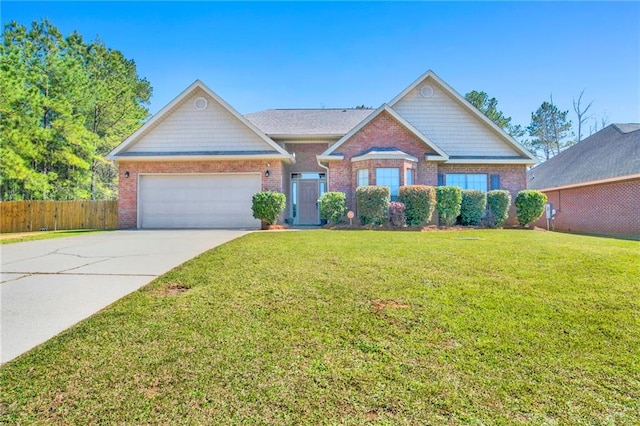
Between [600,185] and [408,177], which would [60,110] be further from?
[600,185]

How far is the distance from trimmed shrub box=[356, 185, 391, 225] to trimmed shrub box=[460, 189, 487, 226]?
3509 mm

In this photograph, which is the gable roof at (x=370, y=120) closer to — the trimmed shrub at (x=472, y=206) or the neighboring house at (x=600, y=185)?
the trimmed shrub at (x=472, y=206)

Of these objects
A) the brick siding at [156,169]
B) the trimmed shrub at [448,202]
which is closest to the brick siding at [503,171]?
the trimmed shrub at [448,202]

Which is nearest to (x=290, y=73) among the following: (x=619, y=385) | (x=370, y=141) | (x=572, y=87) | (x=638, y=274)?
(x=370, y=141)

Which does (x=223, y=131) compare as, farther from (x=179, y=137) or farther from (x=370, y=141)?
(x=370, y=141)

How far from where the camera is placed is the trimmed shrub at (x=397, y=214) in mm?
12453

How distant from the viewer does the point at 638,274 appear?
5.23 meters

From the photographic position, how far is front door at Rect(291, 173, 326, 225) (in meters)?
16.2

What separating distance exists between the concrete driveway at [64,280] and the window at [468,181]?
463 inches

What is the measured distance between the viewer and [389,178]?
13.9 m

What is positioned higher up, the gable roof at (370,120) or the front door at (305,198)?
the gable roof at (370,120)

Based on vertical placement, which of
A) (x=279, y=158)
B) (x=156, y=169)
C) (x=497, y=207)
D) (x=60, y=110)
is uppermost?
(x=60, y=110)

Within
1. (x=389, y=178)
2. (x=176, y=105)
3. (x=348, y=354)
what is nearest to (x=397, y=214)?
→ (x=389, y=178)

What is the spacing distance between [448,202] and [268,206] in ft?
23.1
